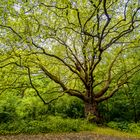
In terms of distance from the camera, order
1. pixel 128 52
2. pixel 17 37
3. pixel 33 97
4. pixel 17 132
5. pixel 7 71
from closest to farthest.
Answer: pixel 17 132, pixel 17 37, pixel 7 71, pixel 128 52, pixel 33 97

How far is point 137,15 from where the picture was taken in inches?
777

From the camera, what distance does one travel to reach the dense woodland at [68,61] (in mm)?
18656

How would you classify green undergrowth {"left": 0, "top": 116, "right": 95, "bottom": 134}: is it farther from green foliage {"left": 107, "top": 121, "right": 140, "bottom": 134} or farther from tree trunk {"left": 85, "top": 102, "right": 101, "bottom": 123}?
green foliage {"left": 107, "top": 121, "right": 140, "bottom": 134}

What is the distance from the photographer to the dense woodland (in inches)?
734

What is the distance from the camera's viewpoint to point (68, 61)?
25281 mm

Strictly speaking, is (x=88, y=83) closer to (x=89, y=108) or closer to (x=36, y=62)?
(x=89, y=108)

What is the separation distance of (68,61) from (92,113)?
5397 mm

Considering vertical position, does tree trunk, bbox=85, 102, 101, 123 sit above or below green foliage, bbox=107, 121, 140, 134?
above

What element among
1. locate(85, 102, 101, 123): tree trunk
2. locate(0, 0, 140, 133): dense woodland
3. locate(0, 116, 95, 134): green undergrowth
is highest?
locate(0, 0, 140, 133): dense woodland

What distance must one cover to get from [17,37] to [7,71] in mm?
3331

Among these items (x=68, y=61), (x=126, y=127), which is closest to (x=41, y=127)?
(x=126, y=127)

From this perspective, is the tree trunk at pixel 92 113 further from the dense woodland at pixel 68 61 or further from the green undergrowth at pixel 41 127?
the green undergrowth at pixel 41 127

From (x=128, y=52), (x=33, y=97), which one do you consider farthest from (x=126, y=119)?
(x=33, y=97)

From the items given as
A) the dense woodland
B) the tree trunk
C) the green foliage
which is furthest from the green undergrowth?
the green foliage
